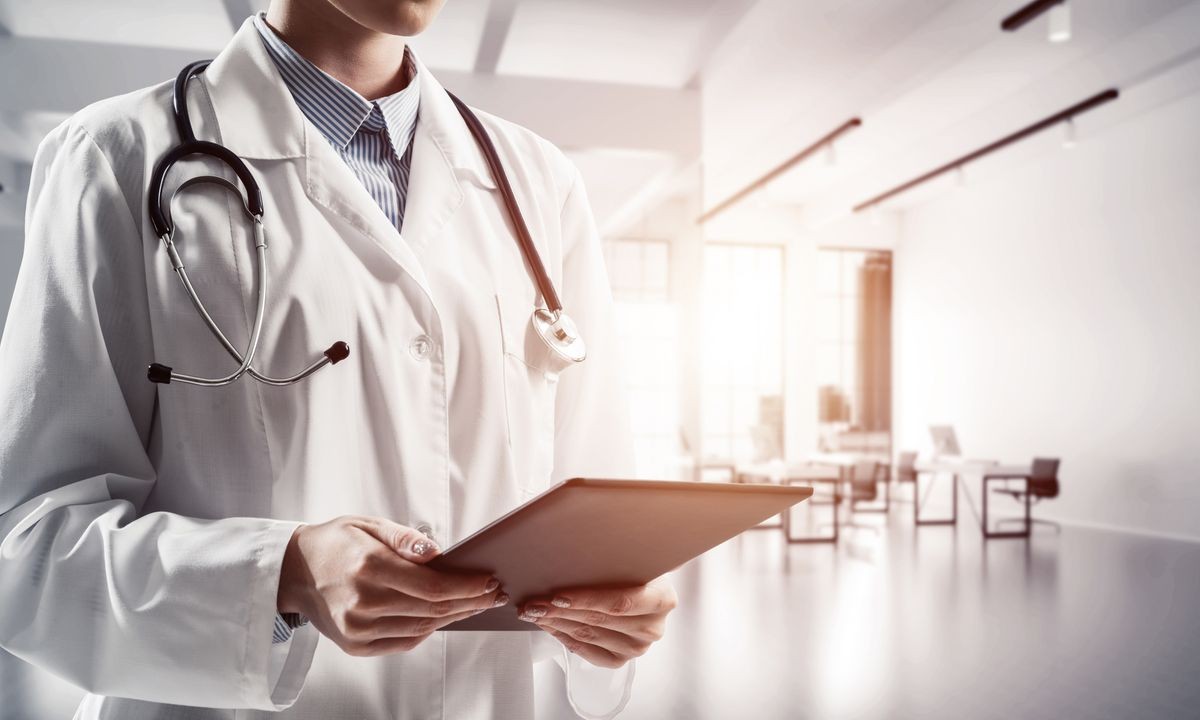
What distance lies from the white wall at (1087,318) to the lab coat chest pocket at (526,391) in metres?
10.5

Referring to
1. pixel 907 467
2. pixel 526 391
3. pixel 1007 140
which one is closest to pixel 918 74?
pixel 1007 140

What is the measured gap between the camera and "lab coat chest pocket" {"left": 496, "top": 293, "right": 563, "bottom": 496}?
3.01 feet

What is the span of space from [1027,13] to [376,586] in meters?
7.06

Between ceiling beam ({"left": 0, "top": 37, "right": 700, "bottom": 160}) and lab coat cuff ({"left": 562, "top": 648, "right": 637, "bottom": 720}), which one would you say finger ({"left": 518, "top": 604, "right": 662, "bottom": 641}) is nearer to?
lab coat cuff ({"left": 562, "top": 648, "right": 637, "bottom": 720})

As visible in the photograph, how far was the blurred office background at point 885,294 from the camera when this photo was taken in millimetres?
4930

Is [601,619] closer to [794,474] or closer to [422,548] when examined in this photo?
[422,548]

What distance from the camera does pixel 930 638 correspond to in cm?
502

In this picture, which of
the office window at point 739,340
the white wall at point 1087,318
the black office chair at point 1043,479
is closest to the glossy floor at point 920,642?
the black office chair at point 1043,479

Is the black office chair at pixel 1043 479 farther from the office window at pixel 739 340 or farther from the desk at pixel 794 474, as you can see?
the office window at pixel 739 340

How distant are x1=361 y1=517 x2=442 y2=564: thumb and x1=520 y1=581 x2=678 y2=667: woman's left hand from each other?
15 cm

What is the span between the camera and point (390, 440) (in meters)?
0.83

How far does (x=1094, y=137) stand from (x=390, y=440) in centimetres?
1198

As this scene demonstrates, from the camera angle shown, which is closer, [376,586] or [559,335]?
[376,586]

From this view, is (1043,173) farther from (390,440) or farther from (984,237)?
(390,440)
